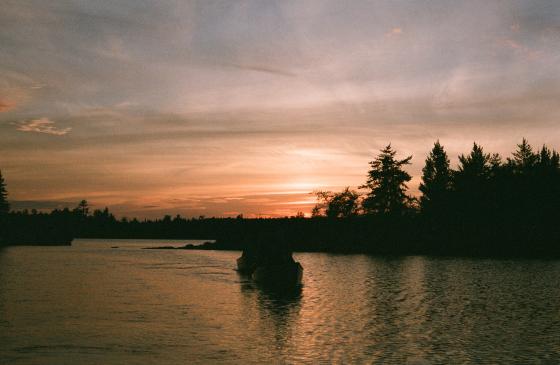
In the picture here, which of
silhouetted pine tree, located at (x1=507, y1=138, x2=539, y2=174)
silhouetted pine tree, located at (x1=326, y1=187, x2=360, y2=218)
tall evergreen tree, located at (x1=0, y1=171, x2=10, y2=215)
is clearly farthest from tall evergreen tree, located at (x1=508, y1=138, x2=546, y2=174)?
tall evergreen tree, located at (x1=0, y1=171, x2=10, y2=215)

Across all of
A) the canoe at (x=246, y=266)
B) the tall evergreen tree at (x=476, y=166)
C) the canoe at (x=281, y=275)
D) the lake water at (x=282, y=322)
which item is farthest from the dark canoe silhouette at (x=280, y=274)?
the tall evergreen tree at (x=476, y=166)

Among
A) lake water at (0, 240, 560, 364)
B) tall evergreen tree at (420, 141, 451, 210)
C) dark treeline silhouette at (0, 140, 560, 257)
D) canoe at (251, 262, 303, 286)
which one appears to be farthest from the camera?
tall evergreen tree at (420, 141, 451, 210)

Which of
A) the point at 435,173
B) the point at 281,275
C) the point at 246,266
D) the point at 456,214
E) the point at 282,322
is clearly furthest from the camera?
the point at 435,173

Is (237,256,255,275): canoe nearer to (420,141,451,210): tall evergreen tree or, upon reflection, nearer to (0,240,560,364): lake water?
(0,240,560,364): lake water

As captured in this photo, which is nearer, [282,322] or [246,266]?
[282,322]

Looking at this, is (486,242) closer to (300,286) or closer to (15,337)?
(300,286)

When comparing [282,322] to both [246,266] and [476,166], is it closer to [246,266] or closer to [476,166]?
[246,266]

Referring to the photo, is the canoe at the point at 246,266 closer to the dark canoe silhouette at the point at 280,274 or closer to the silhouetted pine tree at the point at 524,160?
the dark canoe silhouette at the point at 280,274

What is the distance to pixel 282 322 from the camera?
30266 mm

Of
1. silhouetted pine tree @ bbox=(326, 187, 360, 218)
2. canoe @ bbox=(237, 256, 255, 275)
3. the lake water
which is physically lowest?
the lake water

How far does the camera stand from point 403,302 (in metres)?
40.0

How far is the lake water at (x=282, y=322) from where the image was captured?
861 inches

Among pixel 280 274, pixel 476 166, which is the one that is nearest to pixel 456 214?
pixel 476 166

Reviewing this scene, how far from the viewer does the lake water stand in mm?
21875
